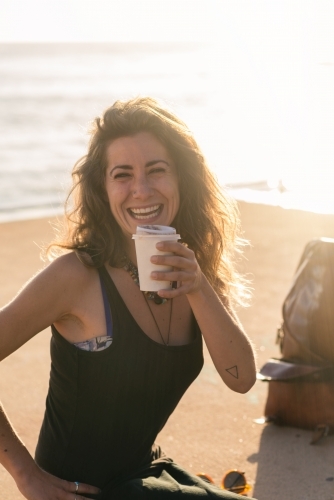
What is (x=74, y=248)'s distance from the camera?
2.80 metres

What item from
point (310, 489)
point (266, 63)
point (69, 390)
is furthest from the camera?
point (266, 63)

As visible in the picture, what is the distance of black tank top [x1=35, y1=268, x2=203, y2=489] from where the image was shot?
2.68 meters

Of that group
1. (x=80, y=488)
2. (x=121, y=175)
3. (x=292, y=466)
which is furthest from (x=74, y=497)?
(x=292, y=466)

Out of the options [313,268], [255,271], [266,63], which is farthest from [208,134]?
[266,63]

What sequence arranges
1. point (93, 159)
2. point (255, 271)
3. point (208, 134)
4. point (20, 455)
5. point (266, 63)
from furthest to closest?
point (266, 63) < point (208, 134) < point (255, 271) < point (93, 159) < point (20, 455)

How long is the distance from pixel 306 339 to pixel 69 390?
5.36 ft

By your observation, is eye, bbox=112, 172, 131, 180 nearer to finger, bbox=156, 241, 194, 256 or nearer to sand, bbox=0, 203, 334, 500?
finger, bbox=156, 241, 194, 256

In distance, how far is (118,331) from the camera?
106 inches

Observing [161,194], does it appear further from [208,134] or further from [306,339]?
[208,134]

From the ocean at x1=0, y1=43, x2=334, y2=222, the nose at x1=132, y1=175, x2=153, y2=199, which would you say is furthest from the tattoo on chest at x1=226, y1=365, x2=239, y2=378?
the ocean at x1=0, y1=43, x2=334, y2=222

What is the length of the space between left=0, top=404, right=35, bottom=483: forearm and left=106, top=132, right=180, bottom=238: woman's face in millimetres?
767

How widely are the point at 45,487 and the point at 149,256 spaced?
792 mm

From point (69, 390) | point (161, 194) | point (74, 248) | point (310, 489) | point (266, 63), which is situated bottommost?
point (310, 489)

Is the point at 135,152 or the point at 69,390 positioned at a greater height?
the point at 135,152
